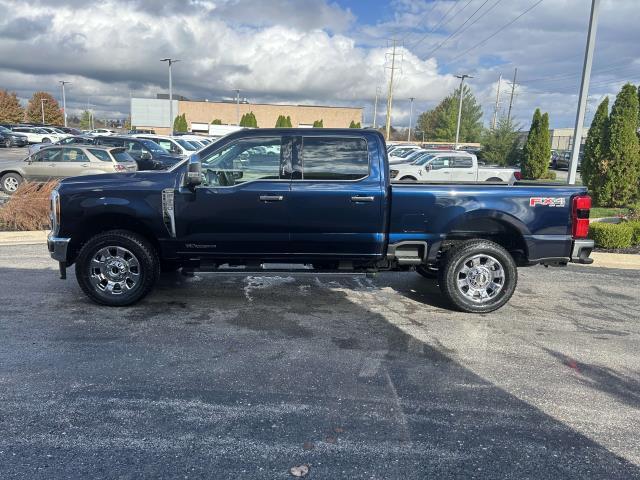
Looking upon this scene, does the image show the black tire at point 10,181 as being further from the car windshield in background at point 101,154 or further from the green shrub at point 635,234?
the green shrub at point 635,234

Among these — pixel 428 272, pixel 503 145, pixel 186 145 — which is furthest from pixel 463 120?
pixel 428 272

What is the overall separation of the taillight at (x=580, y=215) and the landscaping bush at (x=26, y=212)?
928 cm

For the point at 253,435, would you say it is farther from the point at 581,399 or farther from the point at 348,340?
the point at 581,399

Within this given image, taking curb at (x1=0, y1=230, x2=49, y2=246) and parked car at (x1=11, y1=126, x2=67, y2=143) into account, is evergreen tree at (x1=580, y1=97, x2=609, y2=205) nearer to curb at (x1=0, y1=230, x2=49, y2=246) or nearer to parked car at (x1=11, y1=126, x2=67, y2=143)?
curb at (x1=0, y1=230, x2=49, y2=246)

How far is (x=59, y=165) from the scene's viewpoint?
1541 cm

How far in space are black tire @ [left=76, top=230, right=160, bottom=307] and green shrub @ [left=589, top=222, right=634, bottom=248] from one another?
7987mm

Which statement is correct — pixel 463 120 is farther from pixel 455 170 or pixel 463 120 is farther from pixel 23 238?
pixel 23 238

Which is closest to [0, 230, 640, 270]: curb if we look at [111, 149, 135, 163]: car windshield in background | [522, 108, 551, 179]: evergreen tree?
[111, 149, 135, 163]: car windshield in background

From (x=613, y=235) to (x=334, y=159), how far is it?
6.43 meters

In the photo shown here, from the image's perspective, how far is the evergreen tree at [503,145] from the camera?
1281 inches

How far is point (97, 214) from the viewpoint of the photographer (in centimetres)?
550

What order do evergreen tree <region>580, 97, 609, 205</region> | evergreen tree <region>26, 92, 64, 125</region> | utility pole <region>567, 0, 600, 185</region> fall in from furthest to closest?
1. evergreen tree <region>26, 92, 64, 125</region>
2. evergreen tree <region>580, 97, 609, 205</region>
3. utility pole <region>567, 0, 600, 185</region>

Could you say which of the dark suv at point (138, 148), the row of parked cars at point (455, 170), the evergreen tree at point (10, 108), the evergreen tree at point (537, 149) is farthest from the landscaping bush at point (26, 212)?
the evergreen tree at point (10, 108)

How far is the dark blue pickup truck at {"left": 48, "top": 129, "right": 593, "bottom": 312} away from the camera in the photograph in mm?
5473
